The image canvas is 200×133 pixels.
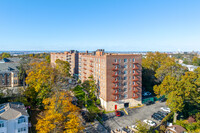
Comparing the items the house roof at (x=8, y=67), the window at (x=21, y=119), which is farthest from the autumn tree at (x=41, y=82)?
the house roof at (x=8, y=67)

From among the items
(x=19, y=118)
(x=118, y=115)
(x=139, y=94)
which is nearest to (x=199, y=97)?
(x=139, y=94)

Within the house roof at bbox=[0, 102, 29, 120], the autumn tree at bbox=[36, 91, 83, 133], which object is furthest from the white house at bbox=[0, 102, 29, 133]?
the autumn tree at bbox=[36, 91, 83, 133]

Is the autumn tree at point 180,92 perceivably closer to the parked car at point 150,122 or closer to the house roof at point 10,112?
the parked car at point 150,122

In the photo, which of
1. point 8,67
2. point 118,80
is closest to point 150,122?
point 118,80

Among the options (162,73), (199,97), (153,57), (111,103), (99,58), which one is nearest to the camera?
(199,97)

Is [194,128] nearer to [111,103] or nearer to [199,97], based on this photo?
[199,97]

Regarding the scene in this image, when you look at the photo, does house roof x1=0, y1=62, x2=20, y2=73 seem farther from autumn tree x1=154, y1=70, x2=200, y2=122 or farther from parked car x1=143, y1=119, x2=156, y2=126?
autumn tree x1=154, y1=70, x2=200, y2=122

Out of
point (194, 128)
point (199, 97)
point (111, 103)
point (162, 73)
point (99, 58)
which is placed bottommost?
point (194, 128)
